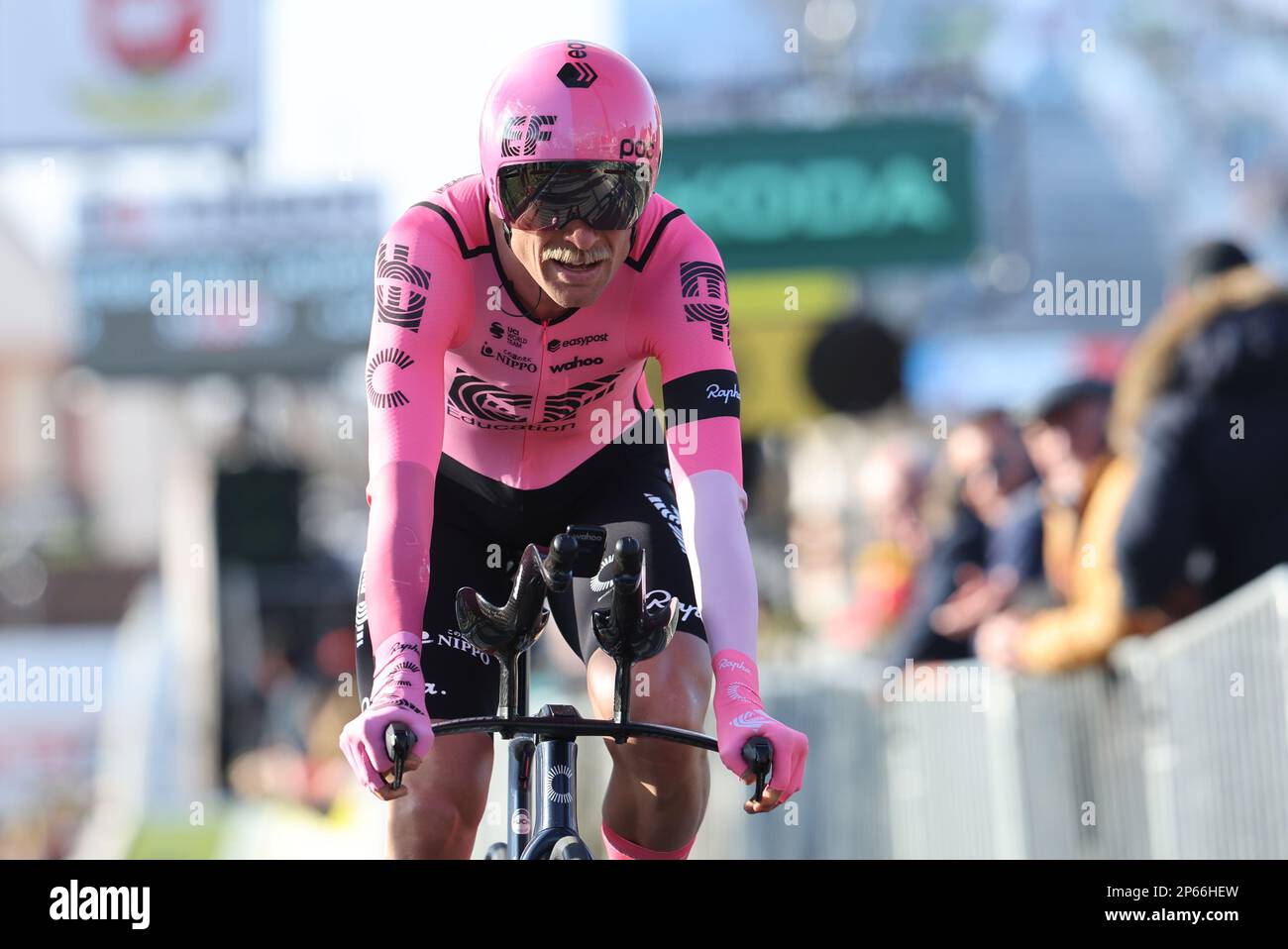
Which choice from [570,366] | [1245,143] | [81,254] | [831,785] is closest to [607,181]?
[570,366]

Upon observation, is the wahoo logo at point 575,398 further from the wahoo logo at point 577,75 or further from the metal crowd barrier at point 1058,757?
the metal crowd barrier at point 1058,757

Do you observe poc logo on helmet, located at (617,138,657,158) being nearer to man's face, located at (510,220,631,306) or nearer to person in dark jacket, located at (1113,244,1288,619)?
man's face, located at (510,220,631,306)

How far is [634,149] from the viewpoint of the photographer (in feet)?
14.0

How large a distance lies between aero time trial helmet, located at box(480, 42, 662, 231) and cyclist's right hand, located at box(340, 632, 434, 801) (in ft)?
3.43

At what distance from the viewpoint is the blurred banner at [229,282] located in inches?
828

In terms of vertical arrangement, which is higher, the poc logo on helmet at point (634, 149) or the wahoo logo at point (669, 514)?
the poc logo on helmet at point (634, 149)

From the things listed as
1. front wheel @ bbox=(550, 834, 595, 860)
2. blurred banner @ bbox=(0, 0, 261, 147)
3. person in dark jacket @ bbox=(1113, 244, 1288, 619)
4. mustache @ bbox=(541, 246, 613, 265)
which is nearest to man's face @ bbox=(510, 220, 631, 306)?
mustache @ bbox=(541, 246, 613, 265)

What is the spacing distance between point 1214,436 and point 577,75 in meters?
3.64

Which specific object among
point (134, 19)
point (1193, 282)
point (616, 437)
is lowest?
point (616, 437)

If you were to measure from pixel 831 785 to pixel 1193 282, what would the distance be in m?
3.67
